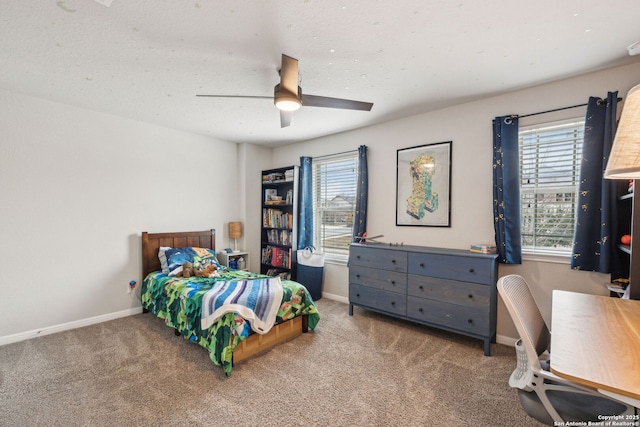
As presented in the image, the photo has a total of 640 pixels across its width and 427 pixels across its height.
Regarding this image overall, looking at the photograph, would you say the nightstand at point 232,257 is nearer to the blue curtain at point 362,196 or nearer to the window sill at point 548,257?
the blue curtain at point 362,196

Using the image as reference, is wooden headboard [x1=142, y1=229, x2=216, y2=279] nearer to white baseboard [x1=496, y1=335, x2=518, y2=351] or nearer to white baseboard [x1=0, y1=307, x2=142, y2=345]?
white baseboard [x1=0, y1=307, x2=142, y2=345]

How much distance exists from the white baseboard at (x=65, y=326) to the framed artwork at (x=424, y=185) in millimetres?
3621

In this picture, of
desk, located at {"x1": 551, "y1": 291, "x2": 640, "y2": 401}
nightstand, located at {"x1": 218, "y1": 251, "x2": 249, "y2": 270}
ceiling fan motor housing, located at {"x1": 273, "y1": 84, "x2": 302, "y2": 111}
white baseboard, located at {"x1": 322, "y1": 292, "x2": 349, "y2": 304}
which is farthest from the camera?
nightstand, located at {"x1": 218, "y1": 251, "x2": 249, "y2": 270}

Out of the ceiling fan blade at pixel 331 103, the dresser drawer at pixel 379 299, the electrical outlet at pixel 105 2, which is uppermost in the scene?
the electrical outlet at pixel 105 2

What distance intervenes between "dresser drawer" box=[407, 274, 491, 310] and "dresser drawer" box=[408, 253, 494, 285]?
50mm

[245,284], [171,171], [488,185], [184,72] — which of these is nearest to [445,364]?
[488,185]

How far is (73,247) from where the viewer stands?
10.3 feet

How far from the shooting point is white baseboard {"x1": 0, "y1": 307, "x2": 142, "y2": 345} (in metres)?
2.78

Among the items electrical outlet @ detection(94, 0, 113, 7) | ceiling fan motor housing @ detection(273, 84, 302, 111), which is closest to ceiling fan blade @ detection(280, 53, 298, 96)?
ceiling fan motor housing @ detection(273, 84, 302, 111)

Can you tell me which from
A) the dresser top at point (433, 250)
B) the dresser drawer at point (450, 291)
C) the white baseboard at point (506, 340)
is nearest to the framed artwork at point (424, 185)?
the dresser top at point (433, 250)

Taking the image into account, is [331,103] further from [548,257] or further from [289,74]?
[548,257]

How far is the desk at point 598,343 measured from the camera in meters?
0.83

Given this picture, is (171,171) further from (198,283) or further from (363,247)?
(363,247)

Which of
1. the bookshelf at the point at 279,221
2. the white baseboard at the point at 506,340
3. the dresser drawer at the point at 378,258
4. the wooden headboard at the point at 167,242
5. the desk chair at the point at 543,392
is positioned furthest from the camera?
the bookshelf at the point at 279,221
